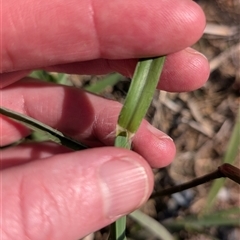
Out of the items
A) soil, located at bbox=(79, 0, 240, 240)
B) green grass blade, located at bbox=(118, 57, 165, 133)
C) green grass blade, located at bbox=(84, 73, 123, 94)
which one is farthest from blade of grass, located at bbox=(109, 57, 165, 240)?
soil, located at bbox=(79, 0, 240, 240)

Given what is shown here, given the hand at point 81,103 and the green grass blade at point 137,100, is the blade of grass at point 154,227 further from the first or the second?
the green grass blade at point 137,100

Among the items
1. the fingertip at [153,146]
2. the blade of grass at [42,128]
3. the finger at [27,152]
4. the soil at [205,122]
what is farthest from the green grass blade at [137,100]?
the soil at [205,122]

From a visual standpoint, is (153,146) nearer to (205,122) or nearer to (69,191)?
(69,191)

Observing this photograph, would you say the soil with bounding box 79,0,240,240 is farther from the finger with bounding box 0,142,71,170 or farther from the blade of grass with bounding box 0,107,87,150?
the blade of grass with bounding box 0,107,87,150

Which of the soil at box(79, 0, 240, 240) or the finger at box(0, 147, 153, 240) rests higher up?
the finger at box(0, 147, 153, 240)

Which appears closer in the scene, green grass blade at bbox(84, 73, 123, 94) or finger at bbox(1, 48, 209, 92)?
finger at bbox(1, 48, 209, 92)

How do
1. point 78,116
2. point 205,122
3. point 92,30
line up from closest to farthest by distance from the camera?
point 92,30 → point 78,116 → point 205,122

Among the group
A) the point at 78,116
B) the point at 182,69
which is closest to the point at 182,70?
the point at 182,69

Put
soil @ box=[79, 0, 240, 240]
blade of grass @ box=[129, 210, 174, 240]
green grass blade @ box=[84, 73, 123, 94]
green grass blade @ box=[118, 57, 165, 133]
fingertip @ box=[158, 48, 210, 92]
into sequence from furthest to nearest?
soil @ box=[79, 0, 240, 240]
green grass blade @ box=[84, 73, 123, 94]
blade of grass @ box=[129, 210, 174, 240]
fingertip @ box=[158, 48, 210, 92]
green grass blade @ box=[118, 57, 165, 133]

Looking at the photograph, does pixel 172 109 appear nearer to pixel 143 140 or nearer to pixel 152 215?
pixel 152 215
